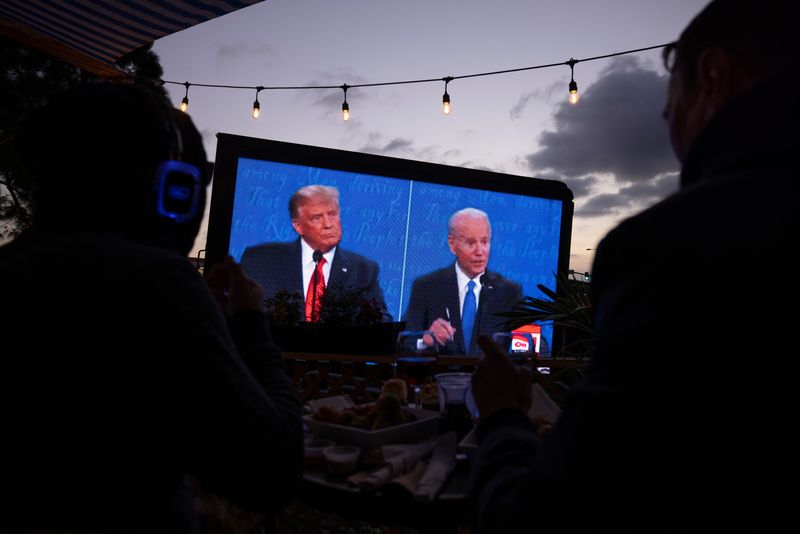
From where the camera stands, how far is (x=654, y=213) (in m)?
0.58

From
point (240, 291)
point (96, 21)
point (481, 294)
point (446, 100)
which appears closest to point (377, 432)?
point (240, 291)

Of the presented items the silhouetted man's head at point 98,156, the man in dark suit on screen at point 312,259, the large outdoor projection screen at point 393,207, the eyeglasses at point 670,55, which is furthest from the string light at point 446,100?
the silhouetted man's head at point 98,156

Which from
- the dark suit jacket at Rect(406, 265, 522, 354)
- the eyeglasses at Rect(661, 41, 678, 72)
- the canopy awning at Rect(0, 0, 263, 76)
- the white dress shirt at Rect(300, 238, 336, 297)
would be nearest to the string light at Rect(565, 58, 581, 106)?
the dark suit jacket at Rect(406, 265, 522, 354)

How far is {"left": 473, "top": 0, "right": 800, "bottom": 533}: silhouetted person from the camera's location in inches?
20.1

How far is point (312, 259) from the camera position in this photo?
14.3 feet

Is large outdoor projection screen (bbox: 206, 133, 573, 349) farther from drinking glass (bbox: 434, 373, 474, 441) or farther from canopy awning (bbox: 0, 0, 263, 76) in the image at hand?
drinking glass (bbox: 434, 373, 474, 441)

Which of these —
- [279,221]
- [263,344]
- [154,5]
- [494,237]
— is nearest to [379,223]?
[279,221]

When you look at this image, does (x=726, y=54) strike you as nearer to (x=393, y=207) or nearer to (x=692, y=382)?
(x=692, y=382)

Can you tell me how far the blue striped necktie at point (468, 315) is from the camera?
4.88 m

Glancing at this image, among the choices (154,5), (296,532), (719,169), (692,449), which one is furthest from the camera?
(154,5)

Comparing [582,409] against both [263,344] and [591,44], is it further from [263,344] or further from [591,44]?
[591,44]

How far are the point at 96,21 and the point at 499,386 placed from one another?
374 cm

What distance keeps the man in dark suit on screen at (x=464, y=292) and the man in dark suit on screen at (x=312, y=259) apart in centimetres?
46

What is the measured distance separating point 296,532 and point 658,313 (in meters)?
2.56
